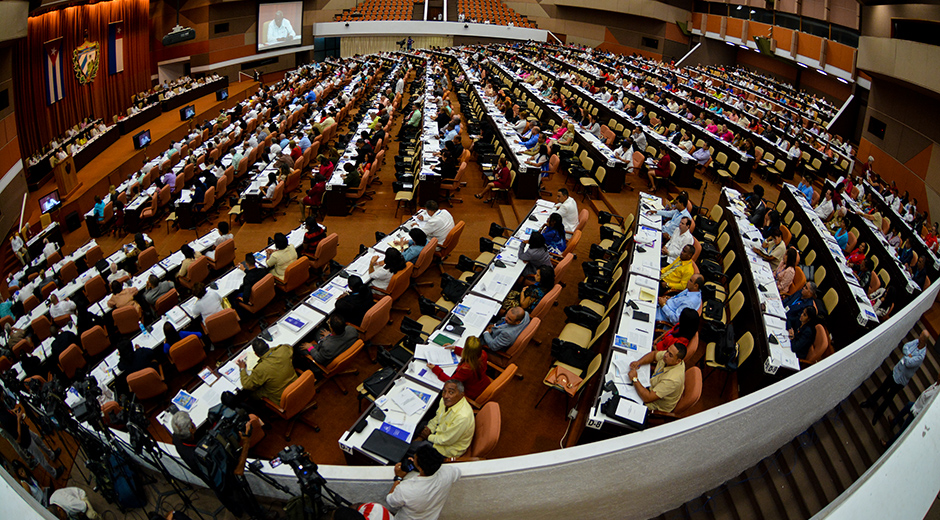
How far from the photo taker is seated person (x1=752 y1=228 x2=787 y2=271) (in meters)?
8.05

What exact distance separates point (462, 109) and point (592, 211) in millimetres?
9075

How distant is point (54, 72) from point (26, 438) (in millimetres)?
17761

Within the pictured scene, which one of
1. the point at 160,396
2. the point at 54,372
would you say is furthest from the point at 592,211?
the point at 54,372

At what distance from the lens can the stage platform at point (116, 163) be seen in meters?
14.7

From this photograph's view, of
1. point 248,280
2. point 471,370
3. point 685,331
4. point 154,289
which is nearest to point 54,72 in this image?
point 154,289

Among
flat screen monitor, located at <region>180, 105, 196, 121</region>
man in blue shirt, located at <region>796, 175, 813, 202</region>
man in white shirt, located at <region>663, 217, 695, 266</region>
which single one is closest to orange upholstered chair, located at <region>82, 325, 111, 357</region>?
man in white shirt, located at <region>663, 217, 695, 266</region>

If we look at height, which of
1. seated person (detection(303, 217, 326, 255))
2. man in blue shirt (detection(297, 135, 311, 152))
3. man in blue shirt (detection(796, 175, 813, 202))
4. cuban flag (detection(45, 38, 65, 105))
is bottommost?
seated person (detection(303, 217, 326, 255))

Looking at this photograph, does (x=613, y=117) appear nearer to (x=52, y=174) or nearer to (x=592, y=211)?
(x=592, y=211)

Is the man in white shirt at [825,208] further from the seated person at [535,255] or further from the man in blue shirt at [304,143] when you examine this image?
the man in blue shirt at [304,143]

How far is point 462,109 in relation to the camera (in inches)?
730

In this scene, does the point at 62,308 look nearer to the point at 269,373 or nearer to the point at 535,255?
the point at 269,373

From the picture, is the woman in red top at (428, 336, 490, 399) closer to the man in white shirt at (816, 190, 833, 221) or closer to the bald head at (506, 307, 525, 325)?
the bald head at (506, 307, 525, 325)

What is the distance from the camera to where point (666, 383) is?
5086mm

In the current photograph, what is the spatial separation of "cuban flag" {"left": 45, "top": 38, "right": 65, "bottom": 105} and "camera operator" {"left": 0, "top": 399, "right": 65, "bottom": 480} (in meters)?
16.4
